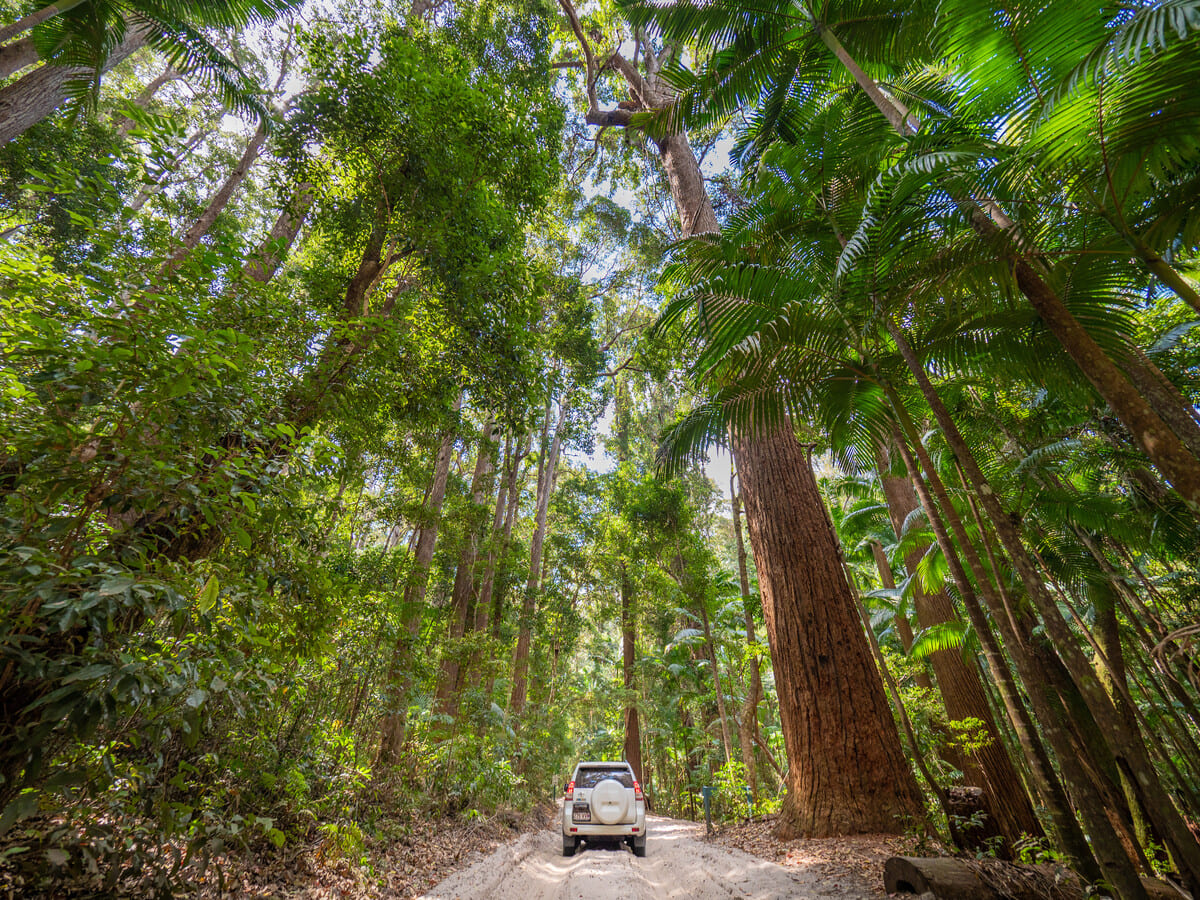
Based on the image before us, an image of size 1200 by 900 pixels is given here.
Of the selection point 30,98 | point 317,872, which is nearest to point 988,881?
point 317,872

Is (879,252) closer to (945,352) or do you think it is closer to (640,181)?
(945,352)

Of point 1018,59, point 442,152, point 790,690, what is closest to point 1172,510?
point 790,690

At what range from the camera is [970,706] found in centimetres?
682

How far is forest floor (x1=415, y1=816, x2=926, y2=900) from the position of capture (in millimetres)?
3211

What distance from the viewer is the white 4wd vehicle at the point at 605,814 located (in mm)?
6527

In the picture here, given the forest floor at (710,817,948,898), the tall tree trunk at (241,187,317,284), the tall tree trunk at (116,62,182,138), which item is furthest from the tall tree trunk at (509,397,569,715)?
the tall tree trunk at (116,62,182,138)

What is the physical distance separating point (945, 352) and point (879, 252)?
3.59 ft

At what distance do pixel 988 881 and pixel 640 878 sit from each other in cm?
367

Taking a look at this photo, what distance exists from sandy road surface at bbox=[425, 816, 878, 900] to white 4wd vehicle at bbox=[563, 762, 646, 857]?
235mm

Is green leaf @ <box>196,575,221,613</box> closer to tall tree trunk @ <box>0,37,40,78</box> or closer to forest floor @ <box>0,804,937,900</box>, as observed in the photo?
forest floor @ <box>0,804,937,900</box>

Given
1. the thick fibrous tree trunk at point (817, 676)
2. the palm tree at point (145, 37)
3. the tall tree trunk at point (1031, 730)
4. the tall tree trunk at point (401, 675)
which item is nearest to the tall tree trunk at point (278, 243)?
the palm tree at point (145, 37)

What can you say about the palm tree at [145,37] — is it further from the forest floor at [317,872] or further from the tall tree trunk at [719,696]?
the tall tree trunk at [719,696]

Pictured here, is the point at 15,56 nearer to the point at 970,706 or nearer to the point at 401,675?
the point at 401,675

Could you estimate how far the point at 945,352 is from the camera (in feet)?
11.7
